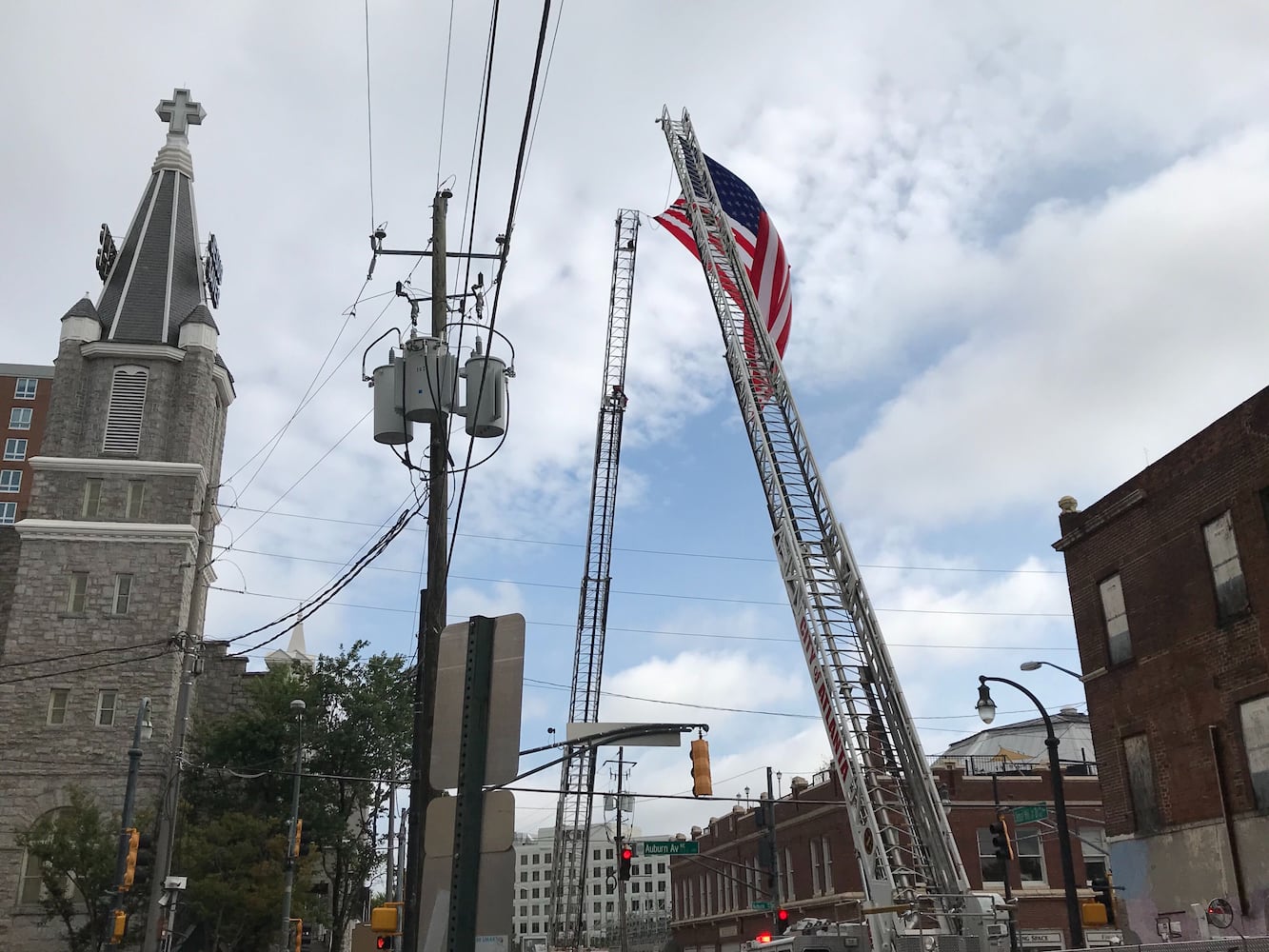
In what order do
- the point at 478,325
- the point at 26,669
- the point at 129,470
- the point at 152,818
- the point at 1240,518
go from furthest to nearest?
the point at 129,470
the point at 26,669
the point at 152,818
the point at 1240,518
the point at 478,325

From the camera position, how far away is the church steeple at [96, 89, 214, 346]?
52781 millimetres

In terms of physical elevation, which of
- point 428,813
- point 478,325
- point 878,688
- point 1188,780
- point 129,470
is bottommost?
point 428,813

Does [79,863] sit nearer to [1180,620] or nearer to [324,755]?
[324,755]

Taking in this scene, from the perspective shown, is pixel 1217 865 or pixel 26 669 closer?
pixel 1217 865

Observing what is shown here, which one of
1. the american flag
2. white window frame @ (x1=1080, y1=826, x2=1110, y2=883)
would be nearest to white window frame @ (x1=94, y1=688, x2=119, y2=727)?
the american flag

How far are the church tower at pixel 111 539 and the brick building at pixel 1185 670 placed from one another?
31528 mm

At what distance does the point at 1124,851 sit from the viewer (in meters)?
25.9

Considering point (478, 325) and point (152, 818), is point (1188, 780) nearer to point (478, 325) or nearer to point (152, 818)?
point (478, 325)

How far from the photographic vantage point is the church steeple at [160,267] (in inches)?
2078

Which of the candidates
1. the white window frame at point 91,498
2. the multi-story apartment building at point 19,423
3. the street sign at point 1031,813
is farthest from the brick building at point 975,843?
the multi-story apartment building at point 19,423

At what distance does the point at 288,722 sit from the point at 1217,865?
36418 millimetres

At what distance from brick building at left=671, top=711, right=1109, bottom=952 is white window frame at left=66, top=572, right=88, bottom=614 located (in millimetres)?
26679

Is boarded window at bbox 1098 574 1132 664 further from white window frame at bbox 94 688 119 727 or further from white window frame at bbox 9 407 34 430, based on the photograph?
white window frame at bbox 9 407 34 430

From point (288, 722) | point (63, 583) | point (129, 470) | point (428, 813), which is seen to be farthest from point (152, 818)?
point (428, 813)
